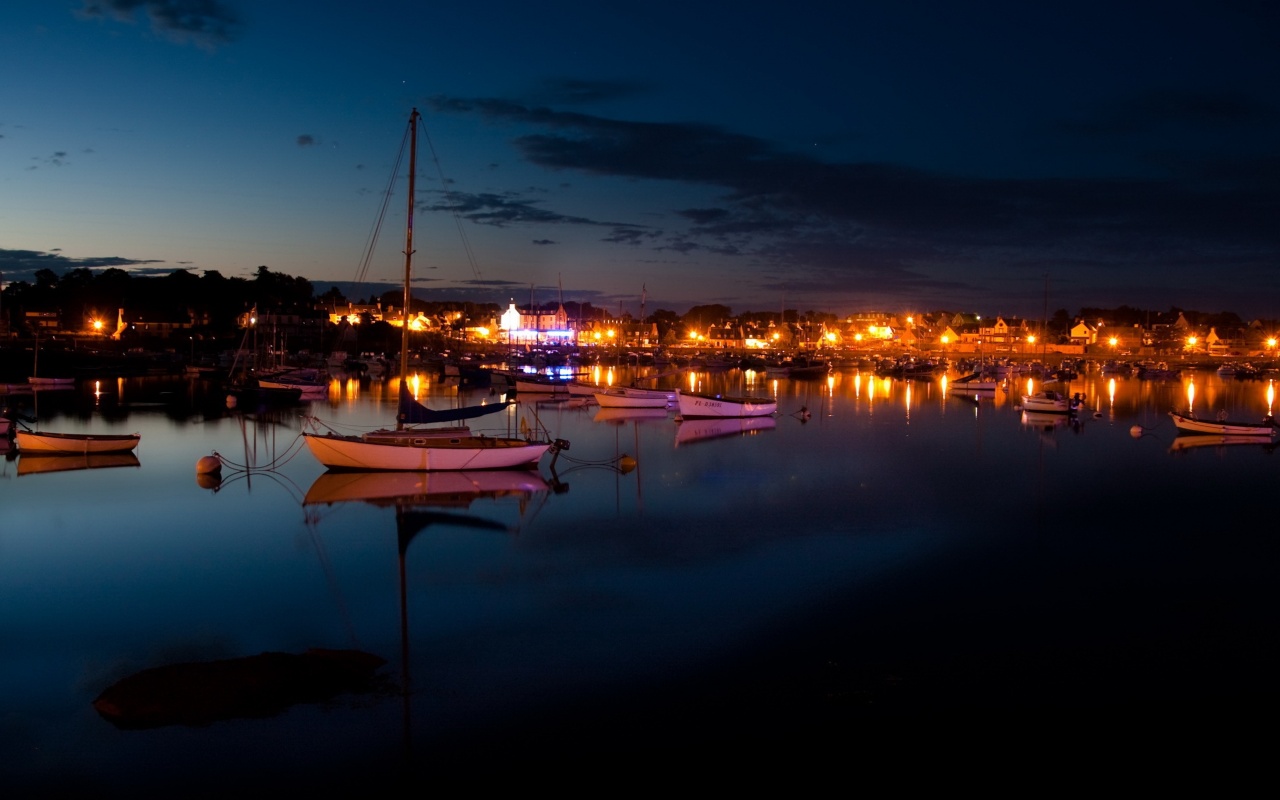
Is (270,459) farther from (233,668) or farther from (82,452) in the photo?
(233,668)

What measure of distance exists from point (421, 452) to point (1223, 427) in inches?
1202

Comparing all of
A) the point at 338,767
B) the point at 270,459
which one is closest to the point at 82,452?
the point at 270,459

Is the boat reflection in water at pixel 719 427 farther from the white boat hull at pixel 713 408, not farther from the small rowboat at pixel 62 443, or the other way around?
the small rowboat at pixel 62 443

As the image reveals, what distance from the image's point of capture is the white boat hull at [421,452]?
75.4 ft

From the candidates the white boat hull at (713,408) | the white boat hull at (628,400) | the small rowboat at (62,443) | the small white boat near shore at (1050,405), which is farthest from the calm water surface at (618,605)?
the white boat hull at (628,400)

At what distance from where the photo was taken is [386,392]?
60312 mm

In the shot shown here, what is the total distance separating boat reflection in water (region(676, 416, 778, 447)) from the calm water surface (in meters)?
7.42

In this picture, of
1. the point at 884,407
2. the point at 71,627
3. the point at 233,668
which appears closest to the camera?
the point at 233,668

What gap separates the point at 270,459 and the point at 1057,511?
2133cm

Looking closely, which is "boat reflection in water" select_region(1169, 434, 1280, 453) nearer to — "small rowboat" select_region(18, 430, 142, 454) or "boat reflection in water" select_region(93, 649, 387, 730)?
"boat reflection in water" select_region(93, 649, 387, 730)

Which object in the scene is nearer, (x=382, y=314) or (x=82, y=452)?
(x=82, y=452)

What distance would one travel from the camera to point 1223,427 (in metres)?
35.7

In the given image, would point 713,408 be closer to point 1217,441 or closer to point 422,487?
point 1217,441

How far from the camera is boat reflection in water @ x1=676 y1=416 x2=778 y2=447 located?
35506mm
